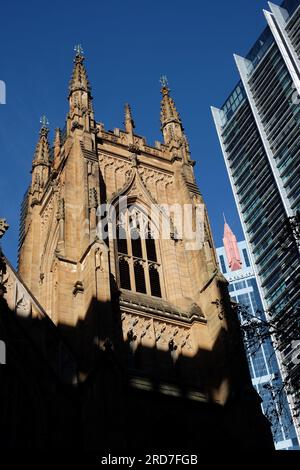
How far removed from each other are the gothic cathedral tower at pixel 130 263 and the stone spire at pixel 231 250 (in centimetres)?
11766

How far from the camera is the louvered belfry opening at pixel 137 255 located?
1140 inches

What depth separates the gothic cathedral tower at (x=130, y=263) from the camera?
2458cm

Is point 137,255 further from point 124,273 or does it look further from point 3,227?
point 3,227

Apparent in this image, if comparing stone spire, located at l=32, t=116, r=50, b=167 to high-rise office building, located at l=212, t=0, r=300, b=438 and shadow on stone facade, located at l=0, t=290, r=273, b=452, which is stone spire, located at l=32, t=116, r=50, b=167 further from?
high-rise office building, located at l=212, t=0, r=300, b=438

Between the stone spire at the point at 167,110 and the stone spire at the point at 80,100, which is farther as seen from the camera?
the stone spire at the point at 167,110

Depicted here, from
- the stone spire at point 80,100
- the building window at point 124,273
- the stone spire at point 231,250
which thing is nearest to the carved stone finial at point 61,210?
the building window at point 124,273

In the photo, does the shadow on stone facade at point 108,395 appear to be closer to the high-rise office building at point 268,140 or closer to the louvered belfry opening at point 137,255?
the louvered belfry opening at point 137,255

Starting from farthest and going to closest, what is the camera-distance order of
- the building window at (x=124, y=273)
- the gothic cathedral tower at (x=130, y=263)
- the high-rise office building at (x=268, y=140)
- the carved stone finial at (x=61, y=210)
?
the high-rise office building at (x=268, y=140) → the carved stone finial at (x=61, y=210) → the building window at (x=124, y=273) → the gothic cathedral tower at (x=130, y=263)

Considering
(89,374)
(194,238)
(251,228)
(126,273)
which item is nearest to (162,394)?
(89,374)

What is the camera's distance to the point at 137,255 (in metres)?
30.6

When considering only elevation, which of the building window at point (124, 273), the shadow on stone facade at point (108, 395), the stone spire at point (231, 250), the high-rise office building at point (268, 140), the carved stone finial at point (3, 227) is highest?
the stone spire at point (231, 250)

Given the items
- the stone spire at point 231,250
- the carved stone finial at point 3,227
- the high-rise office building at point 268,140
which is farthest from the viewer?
the stone spire at point 231,250

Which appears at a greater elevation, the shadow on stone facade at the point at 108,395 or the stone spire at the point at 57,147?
the stone spire at the point at 57,147
